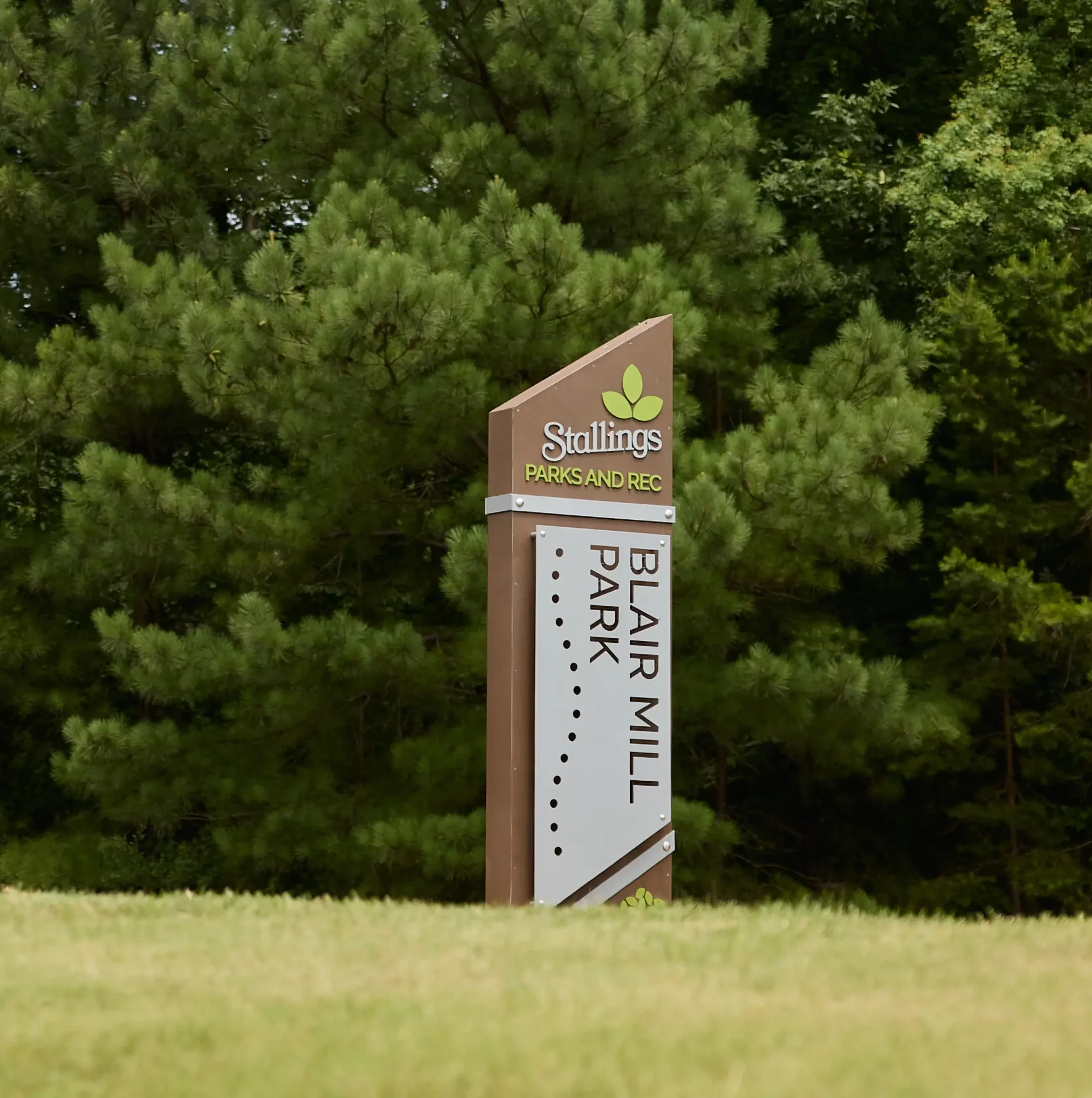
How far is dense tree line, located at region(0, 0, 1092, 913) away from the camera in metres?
11.5

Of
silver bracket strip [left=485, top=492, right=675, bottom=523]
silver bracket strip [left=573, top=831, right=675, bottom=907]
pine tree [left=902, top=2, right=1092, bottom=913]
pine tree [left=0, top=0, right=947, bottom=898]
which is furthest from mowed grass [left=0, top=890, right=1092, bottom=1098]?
pine tree [left=902, top=2, right=1092, bottom=913]

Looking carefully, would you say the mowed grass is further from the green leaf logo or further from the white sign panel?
the green leaf logo

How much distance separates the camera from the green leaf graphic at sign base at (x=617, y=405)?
7738mm

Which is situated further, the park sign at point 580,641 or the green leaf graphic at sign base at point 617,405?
the green leaf graphic at sign base at point 617,405

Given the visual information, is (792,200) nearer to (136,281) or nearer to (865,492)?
(865,492)

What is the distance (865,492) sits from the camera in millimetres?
11320

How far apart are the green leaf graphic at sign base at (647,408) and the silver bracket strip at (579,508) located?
1.33ft

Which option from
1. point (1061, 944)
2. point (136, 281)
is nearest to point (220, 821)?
point (136, 281)

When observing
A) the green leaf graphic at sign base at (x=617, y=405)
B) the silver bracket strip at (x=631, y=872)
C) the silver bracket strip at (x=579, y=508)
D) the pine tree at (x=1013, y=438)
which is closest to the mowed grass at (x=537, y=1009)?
the silver bracket strip at (x=631, y=872)

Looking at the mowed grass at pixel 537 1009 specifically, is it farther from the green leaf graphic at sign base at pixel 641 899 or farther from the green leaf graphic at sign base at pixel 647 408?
the green leaf graphic at sign base at pixel 647 408

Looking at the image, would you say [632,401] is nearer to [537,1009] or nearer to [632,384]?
[632,384]

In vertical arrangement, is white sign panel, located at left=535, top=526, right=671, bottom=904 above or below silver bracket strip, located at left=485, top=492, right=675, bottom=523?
below

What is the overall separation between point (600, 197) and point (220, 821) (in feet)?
18.8

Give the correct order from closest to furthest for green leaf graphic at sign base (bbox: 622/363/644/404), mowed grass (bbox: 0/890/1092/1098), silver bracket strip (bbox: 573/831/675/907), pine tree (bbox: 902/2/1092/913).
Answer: mowed grass (bbox: 0/890/1092/1098)
silver bracket strip (bbox: 573/831/675/907)
green leaf graphic at sign base (bbox: 622/363/644/404)
pine tree (bbox: 902/2/1092/913)
